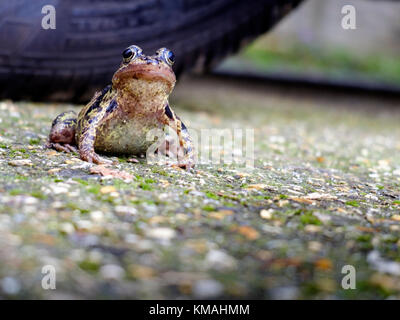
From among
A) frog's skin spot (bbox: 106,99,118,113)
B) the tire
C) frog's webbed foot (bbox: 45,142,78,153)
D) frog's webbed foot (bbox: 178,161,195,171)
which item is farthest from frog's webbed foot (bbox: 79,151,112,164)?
the tire

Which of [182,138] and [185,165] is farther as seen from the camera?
[182,138]

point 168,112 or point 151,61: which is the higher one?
point 151,61

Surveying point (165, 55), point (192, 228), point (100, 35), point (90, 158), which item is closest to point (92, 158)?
point (90, 158)

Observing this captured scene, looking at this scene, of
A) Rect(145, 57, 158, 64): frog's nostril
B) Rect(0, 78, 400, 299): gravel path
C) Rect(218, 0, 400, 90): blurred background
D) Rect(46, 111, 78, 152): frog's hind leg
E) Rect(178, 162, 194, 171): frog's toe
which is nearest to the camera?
Rect(0, 78, 400, 299): gravel path

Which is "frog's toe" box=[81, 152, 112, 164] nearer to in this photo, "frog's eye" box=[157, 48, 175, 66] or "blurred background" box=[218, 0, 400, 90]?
"frog's eye" box=[157, 48, 175, 66]

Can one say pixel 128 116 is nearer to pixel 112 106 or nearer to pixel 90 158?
pixel 112 106

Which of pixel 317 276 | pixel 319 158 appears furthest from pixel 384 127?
pixel 317 276
